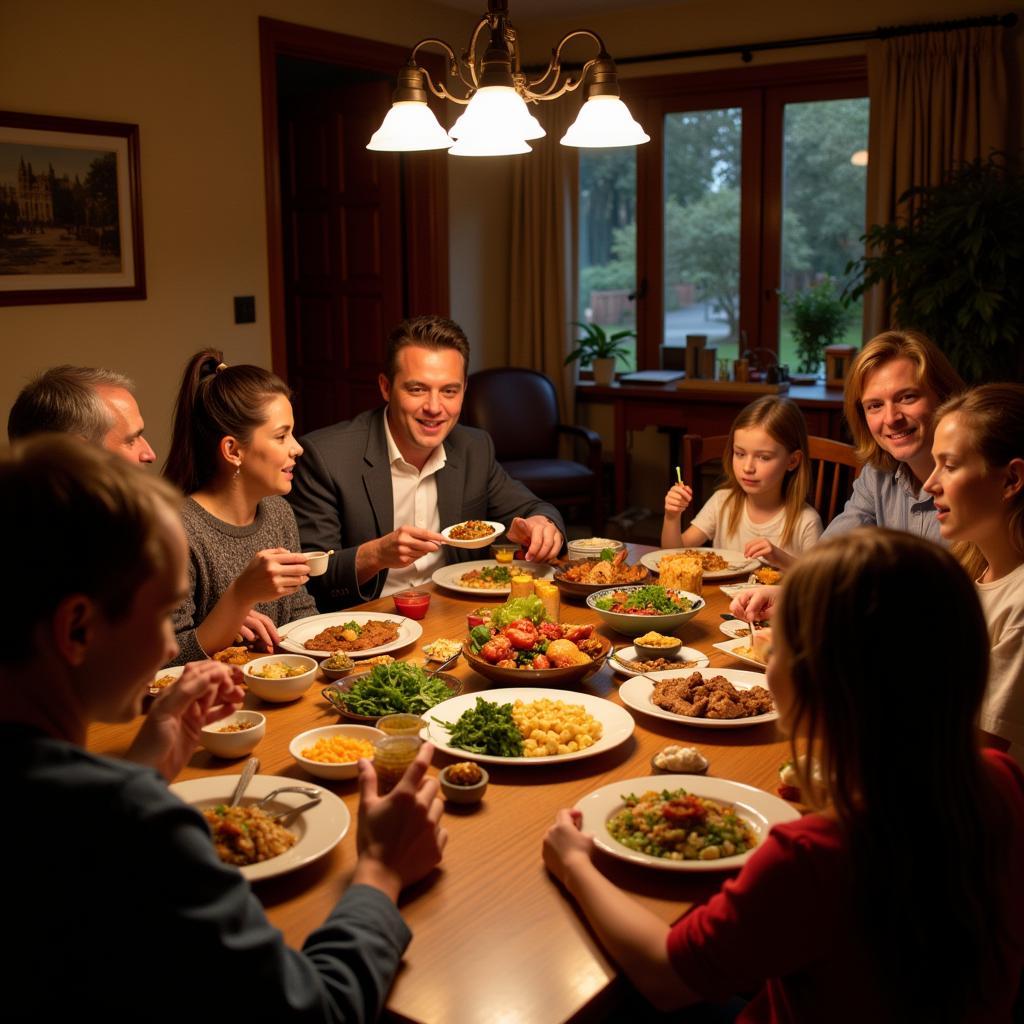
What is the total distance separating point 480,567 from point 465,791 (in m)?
1.29

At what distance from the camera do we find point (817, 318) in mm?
5922

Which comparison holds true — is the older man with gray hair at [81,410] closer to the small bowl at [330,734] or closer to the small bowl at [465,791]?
the small bowl at [330,734]

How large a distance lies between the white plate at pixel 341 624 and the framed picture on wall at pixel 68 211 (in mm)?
2260

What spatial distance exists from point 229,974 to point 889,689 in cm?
69

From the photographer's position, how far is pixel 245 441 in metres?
2.52

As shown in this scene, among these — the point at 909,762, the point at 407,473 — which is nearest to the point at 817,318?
the point at 407,473

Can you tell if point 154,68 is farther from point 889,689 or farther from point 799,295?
point 889,689

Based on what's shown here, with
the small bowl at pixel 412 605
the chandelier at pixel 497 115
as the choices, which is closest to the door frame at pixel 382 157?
the chandelier at pixel 497 115

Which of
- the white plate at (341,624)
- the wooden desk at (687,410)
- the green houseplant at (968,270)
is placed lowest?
the white plate at (341,624)

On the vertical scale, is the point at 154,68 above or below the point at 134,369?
above

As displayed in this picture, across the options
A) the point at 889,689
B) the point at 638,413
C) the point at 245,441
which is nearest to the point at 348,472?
the point at 245,441

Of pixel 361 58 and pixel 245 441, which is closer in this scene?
pixel 245 441

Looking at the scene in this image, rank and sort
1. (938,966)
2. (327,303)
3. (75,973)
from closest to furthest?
(75,973) < (938,966) < (327,303)

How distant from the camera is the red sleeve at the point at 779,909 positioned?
1.15 m
